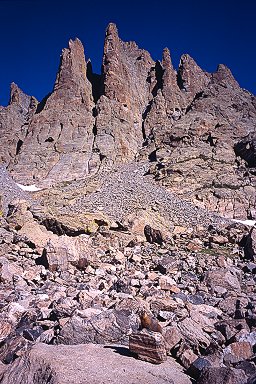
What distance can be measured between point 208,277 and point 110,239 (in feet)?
28.0

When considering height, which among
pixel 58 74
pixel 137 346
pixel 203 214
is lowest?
pixel 137 346

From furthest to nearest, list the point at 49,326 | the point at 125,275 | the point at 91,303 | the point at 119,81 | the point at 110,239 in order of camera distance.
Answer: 1. the point at 119,81
2. the point at 110,239
3. the point at 125,275
4. the point at 91,303
5. the point at 49,326

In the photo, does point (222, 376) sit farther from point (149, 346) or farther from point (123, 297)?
point (123, 297)

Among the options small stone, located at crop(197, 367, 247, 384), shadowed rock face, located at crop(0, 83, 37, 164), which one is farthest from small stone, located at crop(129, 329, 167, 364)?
shadowed rock face, located at crop(0, 83, 37, 164)

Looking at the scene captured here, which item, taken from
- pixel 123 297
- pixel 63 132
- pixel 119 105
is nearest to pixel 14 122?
pixel 63 132

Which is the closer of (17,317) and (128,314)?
(128,314)

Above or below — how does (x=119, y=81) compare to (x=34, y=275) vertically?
above

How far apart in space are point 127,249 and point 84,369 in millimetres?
13262

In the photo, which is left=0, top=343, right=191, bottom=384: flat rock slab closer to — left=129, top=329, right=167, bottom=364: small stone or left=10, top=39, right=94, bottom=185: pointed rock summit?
left=129, top=329, right=167, bottom=364: small stone

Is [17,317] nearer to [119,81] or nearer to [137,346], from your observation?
[137,346]

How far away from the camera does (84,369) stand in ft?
16.2

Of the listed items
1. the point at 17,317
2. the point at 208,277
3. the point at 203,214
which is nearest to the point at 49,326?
the point at 17,317

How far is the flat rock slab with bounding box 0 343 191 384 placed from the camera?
470 cm

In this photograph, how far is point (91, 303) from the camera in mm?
8375
